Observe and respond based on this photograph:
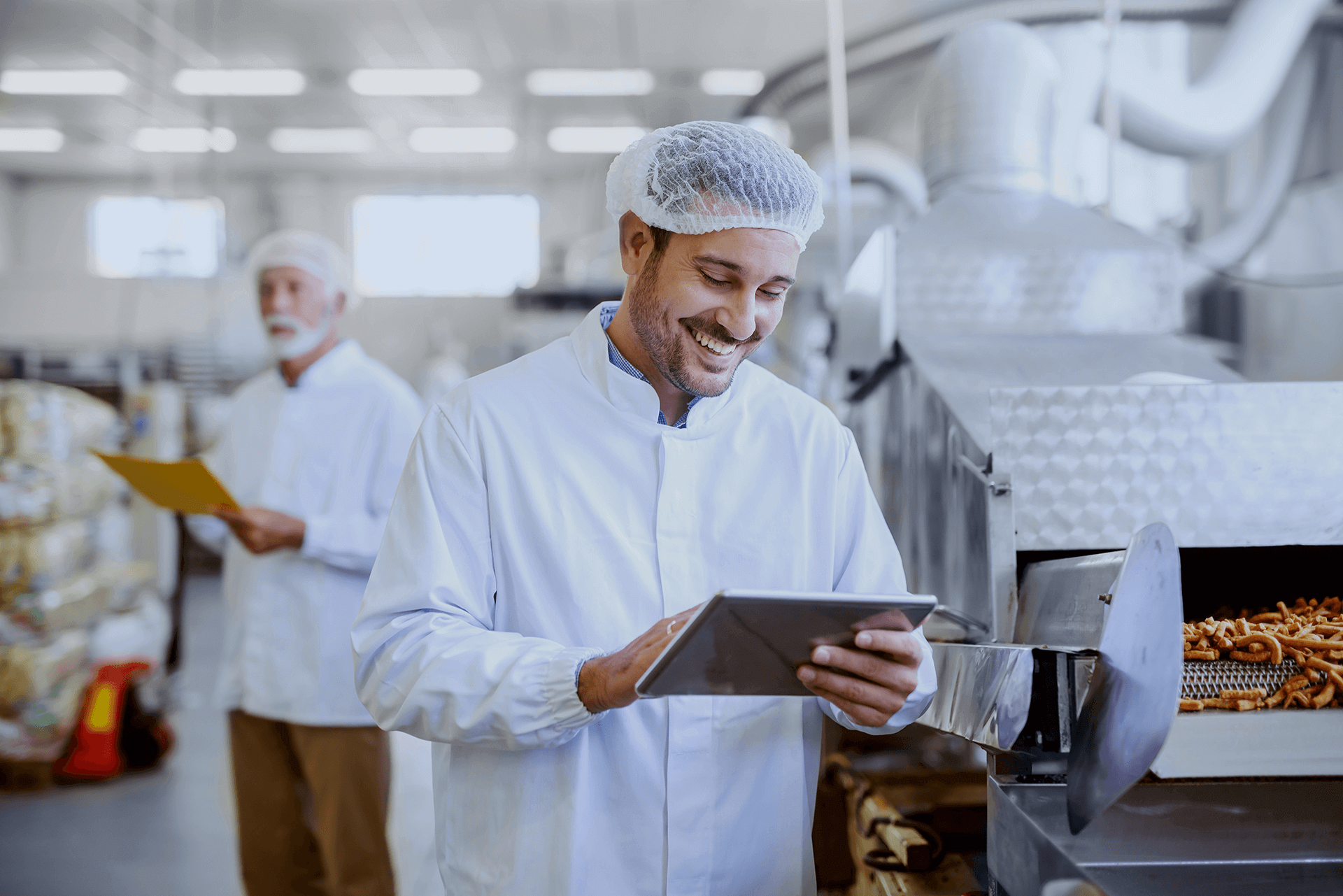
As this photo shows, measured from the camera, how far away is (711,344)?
1115 millimetres

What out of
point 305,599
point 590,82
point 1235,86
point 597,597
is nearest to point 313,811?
point 305,599

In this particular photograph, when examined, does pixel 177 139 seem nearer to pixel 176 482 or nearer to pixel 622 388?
pixel 176 482

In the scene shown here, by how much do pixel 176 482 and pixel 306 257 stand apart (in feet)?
2.62

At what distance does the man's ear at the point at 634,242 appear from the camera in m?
1.16

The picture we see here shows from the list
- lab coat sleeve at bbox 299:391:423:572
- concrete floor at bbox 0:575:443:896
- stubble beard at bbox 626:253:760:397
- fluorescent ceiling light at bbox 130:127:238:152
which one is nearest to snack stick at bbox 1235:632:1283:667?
stubble beard at bbox 626:253:760:397

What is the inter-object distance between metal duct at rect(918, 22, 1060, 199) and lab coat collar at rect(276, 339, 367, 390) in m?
1.56

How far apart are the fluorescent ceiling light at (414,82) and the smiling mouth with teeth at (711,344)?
249 inches

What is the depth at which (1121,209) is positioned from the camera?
5094 mm

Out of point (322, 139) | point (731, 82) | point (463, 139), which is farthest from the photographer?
point (322, 139)

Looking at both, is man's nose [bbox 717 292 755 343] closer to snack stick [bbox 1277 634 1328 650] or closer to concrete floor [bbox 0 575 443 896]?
snack stick [bbox 1277 634 1328 650]

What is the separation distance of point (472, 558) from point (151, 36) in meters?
6.66

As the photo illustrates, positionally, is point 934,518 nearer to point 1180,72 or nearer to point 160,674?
point 160,674

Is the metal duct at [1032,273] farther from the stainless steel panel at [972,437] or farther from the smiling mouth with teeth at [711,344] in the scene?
the smiling mouth with teeth at [711,344]

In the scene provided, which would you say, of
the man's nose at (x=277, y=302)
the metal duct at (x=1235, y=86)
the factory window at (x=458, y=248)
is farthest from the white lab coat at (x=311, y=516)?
the factory window at (x=458, y=248)
